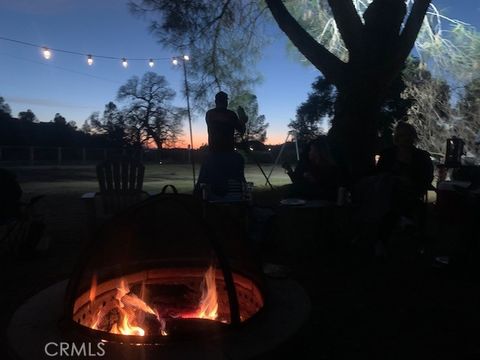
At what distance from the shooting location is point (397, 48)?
6.41 meters

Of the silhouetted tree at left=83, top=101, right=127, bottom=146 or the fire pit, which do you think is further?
the silhouetted tree at left=83, top=101, right=127, bottom=146

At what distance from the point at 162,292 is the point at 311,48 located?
5.26 metres

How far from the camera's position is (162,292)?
2.65 meters

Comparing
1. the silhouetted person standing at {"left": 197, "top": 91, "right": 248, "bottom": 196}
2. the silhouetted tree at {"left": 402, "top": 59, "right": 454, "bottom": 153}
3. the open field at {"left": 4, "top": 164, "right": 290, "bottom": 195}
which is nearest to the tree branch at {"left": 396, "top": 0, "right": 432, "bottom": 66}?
the silhouetted person standing at {"left": 197, "top": 91, "right": 248, "bottom": 196}

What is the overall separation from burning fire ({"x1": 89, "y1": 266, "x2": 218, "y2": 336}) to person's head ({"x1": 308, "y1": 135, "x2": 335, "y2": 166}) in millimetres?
2725

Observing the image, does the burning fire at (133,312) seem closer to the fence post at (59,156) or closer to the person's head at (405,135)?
the person's head at (405,135)

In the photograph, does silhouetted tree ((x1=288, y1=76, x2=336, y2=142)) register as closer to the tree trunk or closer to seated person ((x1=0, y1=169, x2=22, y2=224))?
the tree trunk

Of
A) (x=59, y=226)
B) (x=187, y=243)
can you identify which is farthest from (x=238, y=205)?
(x=59, y=226)

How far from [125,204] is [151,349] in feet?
11.0

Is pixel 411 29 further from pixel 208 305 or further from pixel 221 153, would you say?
pixel 208 305

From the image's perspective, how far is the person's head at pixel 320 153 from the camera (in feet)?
15.8

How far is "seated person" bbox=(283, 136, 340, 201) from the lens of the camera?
4758 mm

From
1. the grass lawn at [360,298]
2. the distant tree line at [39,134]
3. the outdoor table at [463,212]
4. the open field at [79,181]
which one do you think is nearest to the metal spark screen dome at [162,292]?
the grass lawn at [360,298]

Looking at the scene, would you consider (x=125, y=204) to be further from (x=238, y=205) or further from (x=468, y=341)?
(x=468, y=341)
